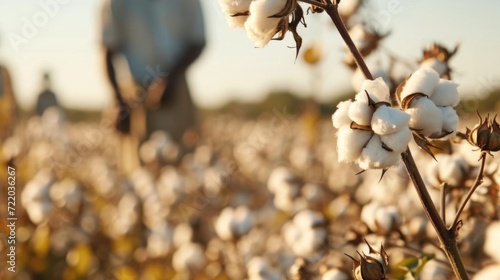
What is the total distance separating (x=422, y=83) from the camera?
2.97 ft

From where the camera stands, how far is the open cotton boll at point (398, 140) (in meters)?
0.84

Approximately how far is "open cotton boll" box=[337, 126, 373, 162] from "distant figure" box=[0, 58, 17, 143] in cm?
254

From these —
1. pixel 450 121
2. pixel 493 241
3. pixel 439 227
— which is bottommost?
pixel 493 241

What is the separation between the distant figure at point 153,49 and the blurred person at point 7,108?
2.38m

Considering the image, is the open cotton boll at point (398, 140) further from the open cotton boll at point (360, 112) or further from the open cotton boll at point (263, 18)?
the open cotton boll at point (263, 18)

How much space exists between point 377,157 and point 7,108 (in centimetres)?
265

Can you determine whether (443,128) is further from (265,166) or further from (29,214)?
(265,166)

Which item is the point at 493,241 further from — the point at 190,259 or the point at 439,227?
the point at 190,259

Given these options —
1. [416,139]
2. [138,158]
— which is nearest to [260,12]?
[416,139]

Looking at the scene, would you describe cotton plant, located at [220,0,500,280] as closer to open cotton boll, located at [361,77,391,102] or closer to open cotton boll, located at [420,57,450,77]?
open cotton boll, located at [361,77,391,102]

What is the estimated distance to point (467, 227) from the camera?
1620mm

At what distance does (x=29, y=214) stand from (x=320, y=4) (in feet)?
7.91

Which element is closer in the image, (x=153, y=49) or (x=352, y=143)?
(x=352, y=143)

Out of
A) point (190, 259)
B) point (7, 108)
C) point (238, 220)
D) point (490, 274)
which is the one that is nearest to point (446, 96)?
point (490, 274)
